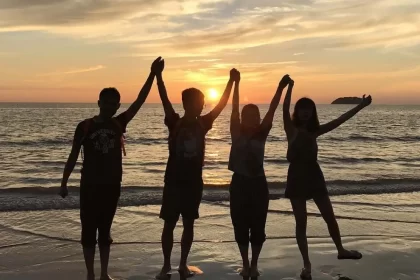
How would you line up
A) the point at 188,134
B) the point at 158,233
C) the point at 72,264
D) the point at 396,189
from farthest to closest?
the point at 396,189
the point at 158,233
the point at 72,264
the point at 188,134

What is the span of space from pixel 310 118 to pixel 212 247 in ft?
8.93

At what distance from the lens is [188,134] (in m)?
4.87

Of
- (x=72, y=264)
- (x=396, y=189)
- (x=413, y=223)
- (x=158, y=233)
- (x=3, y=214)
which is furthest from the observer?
(x=396, y=189)

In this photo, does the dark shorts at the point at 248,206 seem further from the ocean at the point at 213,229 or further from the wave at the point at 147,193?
the wave at the point at 147,193

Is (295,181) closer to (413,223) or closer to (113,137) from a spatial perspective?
(113,137)

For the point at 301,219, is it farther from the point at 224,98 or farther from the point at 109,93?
the point at 109,93

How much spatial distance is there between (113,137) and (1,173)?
47.3 feet

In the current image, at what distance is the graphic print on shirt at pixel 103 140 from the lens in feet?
15.1

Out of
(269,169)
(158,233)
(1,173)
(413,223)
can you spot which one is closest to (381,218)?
(413,223)

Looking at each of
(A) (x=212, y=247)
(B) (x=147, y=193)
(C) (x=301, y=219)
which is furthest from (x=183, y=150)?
(B) (x=147, y=193)

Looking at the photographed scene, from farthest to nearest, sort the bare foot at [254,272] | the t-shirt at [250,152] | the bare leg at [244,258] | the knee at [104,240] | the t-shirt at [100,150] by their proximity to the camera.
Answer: the bare foot at [254,272]
the bare leg at [244,258]
the t-shirt at [250,152]
the knee at [104,240]
the t-shirt at [100,150]

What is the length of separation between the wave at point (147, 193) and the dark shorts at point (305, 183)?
6.47 metres

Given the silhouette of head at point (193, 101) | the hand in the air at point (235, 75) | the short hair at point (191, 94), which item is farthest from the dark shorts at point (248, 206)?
the hand in the air at point (235, 75)

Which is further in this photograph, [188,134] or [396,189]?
[396,189]
